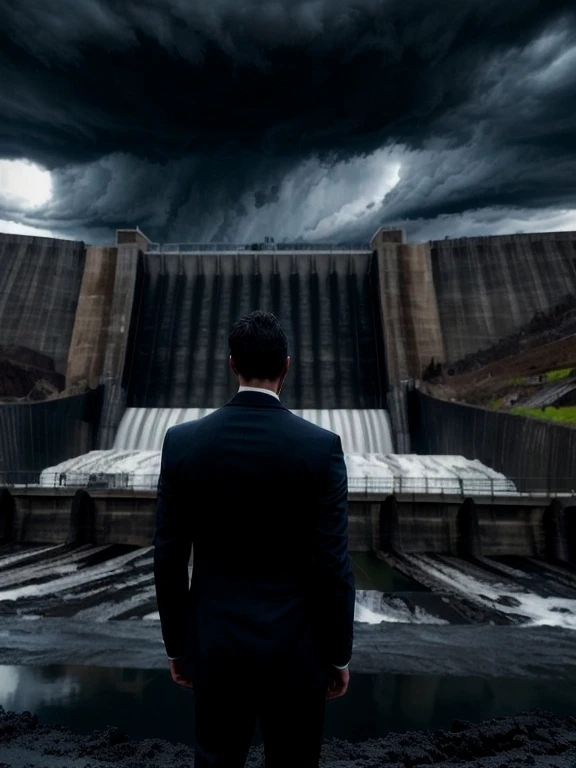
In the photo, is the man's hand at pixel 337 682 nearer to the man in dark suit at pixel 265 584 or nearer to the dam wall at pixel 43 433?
the man in dark suit at pixel 265 584

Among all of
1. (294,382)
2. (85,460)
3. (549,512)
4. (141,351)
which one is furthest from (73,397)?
(549,512)

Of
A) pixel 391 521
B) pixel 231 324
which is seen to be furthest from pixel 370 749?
pixel 231 324

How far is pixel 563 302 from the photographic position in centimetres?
3619

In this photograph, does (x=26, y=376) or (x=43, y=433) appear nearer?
(x=43, y=433)

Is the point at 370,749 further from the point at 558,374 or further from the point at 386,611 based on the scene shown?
the point at 558,374

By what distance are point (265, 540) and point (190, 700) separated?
22.4ft

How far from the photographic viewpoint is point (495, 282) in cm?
3700

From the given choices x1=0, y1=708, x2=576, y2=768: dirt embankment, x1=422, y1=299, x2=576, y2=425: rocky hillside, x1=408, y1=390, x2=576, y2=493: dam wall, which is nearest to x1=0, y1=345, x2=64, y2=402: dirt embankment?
x1=408, y1=390, x2=576, y2=493: dam wall

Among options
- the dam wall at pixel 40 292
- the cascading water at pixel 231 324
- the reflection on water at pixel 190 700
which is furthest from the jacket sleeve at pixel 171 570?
the dam wall at pixel 40 292

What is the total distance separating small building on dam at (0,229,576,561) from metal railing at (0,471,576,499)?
0.17 meters

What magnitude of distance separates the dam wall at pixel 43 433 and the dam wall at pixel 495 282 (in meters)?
19.1

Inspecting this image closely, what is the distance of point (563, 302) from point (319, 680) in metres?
37.5

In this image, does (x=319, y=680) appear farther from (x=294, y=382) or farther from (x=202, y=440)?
(x=294, y=382)

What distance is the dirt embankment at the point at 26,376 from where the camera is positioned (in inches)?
1234
